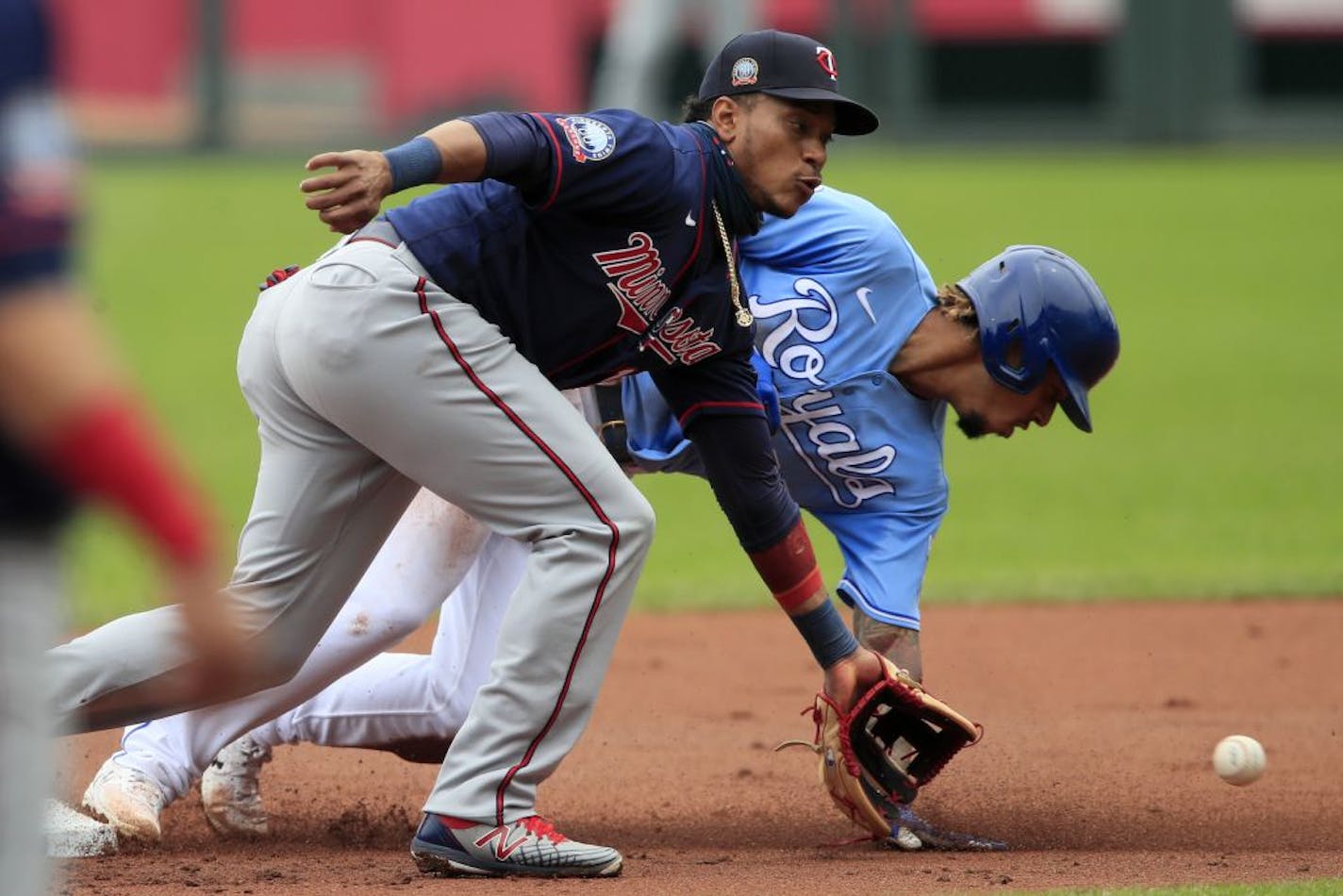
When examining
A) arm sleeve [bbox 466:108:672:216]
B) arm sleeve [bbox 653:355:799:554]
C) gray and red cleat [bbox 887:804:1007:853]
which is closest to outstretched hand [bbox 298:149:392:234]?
arm sleeve [bbox 466:108:672:216]

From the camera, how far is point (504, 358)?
11.1 feet

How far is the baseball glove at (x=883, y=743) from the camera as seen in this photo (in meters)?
3.78

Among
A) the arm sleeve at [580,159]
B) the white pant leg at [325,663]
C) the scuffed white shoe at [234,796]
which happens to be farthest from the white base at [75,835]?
the arm sleeve at [580,159]

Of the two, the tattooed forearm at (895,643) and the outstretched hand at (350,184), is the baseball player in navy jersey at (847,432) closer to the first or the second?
the tattooed forearm at (895,643)

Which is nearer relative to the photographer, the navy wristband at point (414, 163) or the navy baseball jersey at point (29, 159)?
the navy baseball jersey at point (29, 159)

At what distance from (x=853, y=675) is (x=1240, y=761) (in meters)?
1.02

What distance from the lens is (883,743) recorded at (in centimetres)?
401

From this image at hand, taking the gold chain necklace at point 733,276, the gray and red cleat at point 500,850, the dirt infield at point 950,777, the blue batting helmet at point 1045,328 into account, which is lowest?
the dirt infield at point 950,777

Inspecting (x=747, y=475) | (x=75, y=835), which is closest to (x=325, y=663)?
(x=75, y=835)

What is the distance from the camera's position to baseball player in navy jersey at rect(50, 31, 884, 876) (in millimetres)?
3301

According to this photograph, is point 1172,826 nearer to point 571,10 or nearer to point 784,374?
point 784,374

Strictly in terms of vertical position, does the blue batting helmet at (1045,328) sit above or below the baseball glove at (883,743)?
above

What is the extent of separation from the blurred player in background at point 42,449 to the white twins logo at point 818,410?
2182mm

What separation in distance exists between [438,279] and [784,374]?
3.25ft
